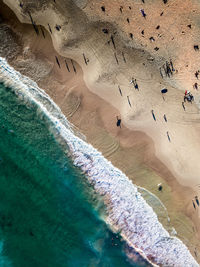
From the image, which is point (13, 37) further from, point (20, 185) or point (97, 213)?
point (97, 213)

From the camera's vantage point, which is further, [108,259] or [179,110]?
[179,110]

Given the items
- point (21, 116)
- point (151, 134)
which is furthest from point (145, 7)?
point (21, 116)

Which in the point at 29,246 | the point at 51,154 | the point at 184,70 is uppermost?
the point at 184,70

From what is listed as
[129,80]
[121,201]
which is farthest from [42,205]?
[129,80]

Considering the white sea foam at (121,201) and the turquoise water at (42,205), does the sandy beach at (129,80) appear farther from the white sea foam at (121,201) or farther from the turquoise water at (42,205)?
the turquoise water at (42,205)

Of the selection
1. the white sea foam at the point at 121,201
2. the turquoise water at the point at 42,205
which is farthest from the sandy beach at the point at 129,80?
the turquoise water at the point at 42,205

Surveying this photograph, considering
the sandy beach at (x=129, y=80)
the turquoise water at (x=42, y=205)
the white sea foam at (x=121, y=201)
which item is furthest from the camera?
the sandy beach at (x=129, y=80)

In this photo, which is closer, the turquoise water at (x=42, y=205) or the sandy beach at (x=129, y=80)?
the turquoise water at (x=42, y=205)
